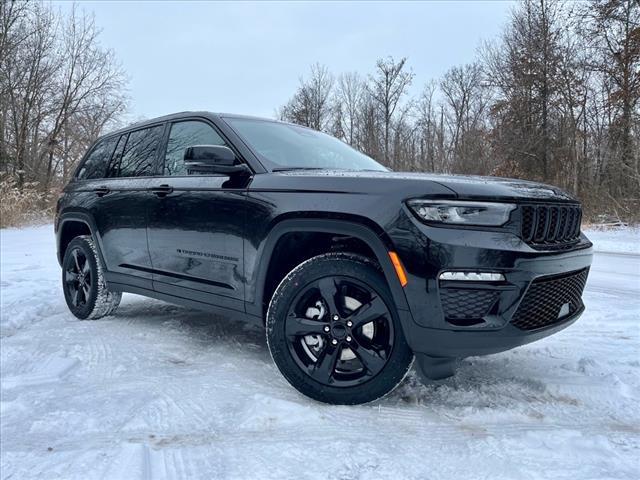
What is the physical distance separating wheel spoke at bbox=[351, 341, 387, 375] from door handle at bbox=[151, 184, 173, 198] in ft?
6.16

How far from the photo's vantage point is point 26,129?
75.3 feet

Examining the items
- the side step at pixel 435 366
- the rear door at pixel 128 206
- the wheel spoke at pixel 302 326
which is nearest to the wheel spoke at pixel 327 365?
the wheel spoke at pixel 302 326

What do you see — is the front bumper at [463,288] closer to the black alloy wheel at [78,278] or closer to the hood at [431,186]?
the hood at [431,186]

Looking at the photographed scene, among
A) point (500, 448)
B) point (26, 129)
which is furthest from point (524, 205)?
point (26, 129)

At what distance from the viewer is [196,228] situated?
3.09 metres

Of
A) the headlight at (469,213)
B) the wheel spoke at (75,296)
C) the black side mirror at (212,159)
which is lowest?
the wheel spoke at (75,296)

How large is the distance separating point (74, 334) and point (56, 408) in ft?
4.89

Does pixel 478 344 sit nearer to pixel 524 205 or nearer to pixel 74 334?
pixel 524 205

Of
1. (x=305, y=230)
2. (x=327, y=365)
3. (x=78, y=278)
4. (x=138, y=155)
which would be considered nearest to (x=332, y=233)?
(x=305, y=230)

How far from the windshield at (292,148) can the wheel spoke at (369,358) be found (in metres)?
1.24

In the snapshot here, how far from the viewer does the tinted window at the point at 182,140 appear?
10.9 feet

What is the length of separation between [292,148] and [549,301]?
1954mm

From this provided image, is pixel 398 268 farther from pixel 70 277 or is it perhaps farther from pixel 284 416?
pixel 70 277

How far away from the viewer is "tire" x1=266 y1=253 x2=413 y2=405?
7.33 feet
